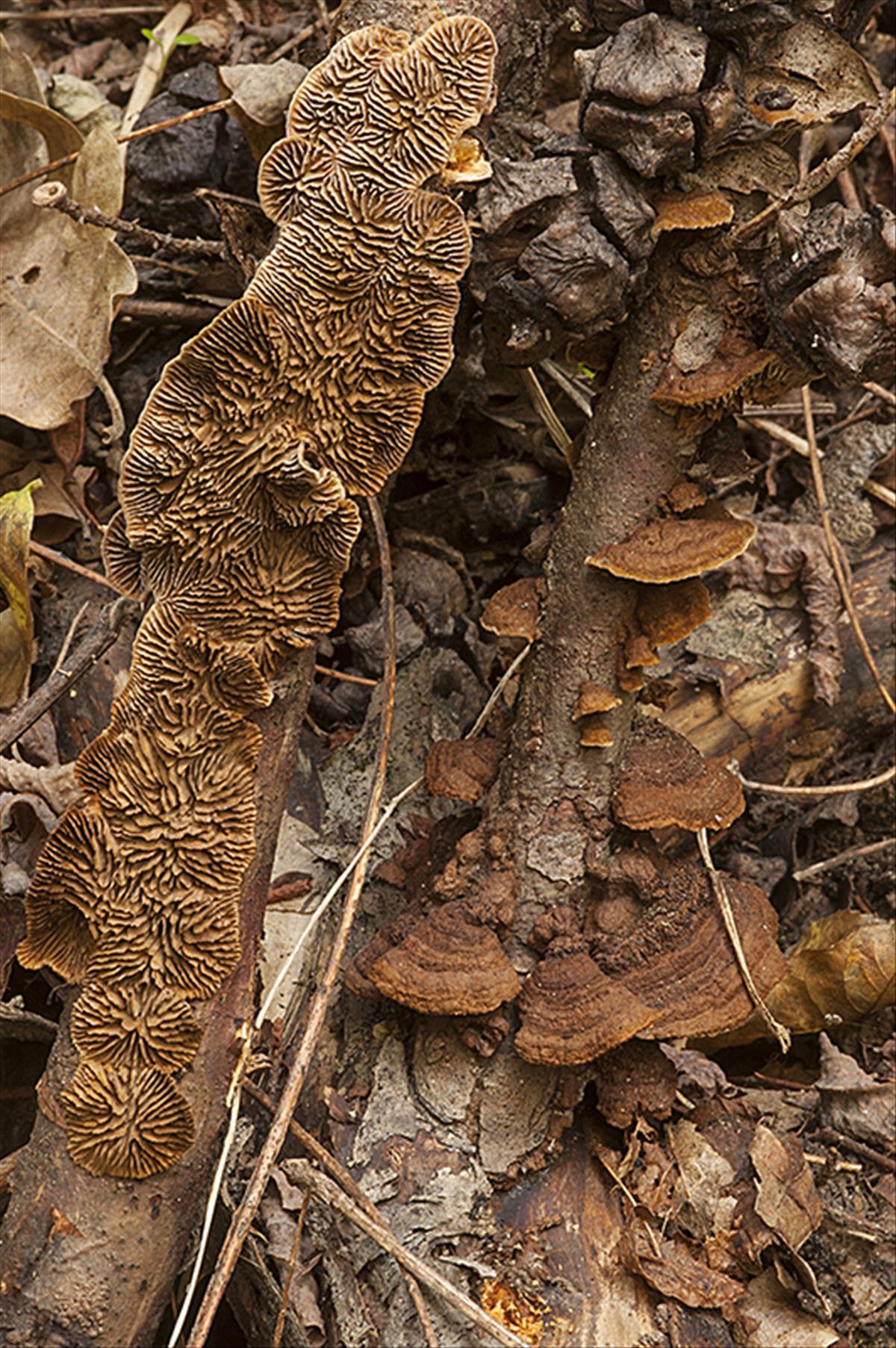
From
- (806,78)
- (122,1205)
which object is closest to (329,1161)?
(122,1205)

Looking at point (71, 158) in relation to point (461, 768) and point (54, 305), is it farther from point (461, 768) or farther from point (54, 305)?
point (461, 768)

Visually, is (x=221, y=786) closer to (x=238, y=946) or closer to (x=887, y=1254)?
(x=238, y=946)

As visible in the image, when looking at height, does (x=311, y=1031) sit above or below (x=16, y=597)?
below

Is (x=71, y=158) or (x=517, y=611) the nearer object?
(x=517, y=611)

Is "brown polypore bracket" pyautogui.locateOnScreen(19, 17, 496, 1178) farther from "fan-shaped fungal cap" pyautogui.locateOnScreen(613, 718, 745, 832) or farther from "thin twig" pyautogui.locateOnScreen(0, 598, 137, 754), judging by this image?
"fan-shaped fungal cap" pyautogui.locateOnScreen(613, 718, 745, 832)

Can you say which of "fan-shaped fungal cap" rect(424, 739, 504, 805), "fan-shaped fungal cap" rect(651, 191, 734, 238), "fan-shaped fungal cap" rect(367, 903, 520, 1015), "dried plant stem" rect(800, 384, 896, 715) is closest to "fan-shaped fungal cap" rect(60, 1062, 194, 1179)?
"fan-shaped fungal cap" rect(367, 903, 520, 1015)

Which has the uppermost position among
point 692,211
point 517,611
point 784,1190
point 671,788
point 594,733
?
point 692,211
